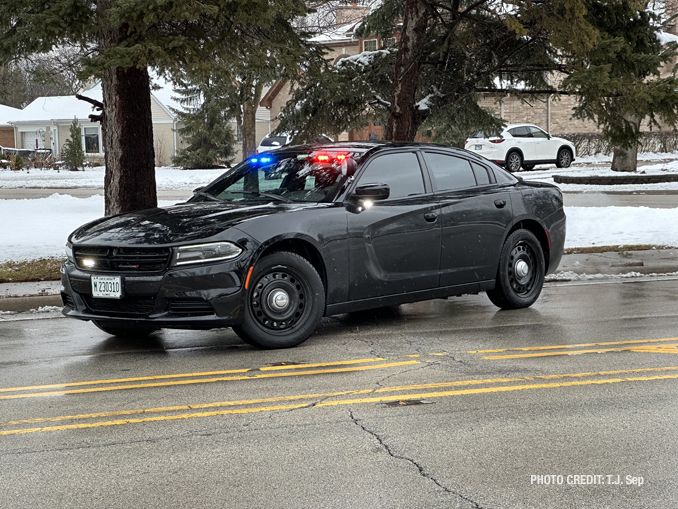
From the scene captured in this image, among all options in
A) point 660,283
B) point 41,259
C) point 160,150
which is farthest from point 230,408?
point 160,150

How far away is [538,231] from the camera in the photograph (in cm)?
939

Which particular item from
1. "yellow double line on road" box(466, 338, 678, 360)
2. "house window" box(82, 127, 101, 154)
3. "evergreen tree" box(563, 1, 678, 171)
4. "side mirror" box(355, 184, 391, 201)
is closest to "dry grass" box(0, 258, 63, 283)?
"side mirror" box(355, 184, 391, 201)

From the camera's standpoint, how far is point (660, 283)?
11.1 m

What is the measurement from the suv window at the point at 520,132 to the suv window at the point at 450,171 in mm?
27558

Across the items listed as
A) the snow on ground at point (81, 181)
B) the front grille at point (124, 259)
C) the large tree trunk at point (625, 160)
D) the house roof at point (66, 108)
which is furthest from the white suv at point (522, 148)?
the front grille at point (124, 259)

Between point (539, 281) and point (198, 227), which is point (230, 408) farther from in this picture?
point (539, 281)

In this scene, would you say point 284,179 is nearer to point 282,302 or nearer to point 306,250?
point 306,250

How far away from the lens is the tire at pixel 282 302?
7000mm

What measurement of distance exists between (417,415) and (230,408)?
110cm

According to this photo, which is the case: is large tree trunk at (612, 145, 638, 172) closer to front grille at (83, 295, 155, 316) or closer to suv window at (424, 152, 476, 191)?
suv window at (424, 152, 476, 191)

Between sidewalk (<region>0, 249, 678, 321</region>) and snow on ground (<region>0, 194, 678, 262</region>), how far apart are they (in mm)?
1299

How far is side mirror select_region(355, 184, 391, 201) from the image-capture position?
7.54 meters

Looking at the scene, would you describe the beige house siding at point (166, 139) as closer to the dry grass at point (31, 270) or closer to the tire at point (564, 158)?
the tire at point (564, 158)

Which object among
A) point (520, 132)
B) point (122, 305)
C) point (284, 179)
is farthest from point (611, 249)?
point (520, 132)
